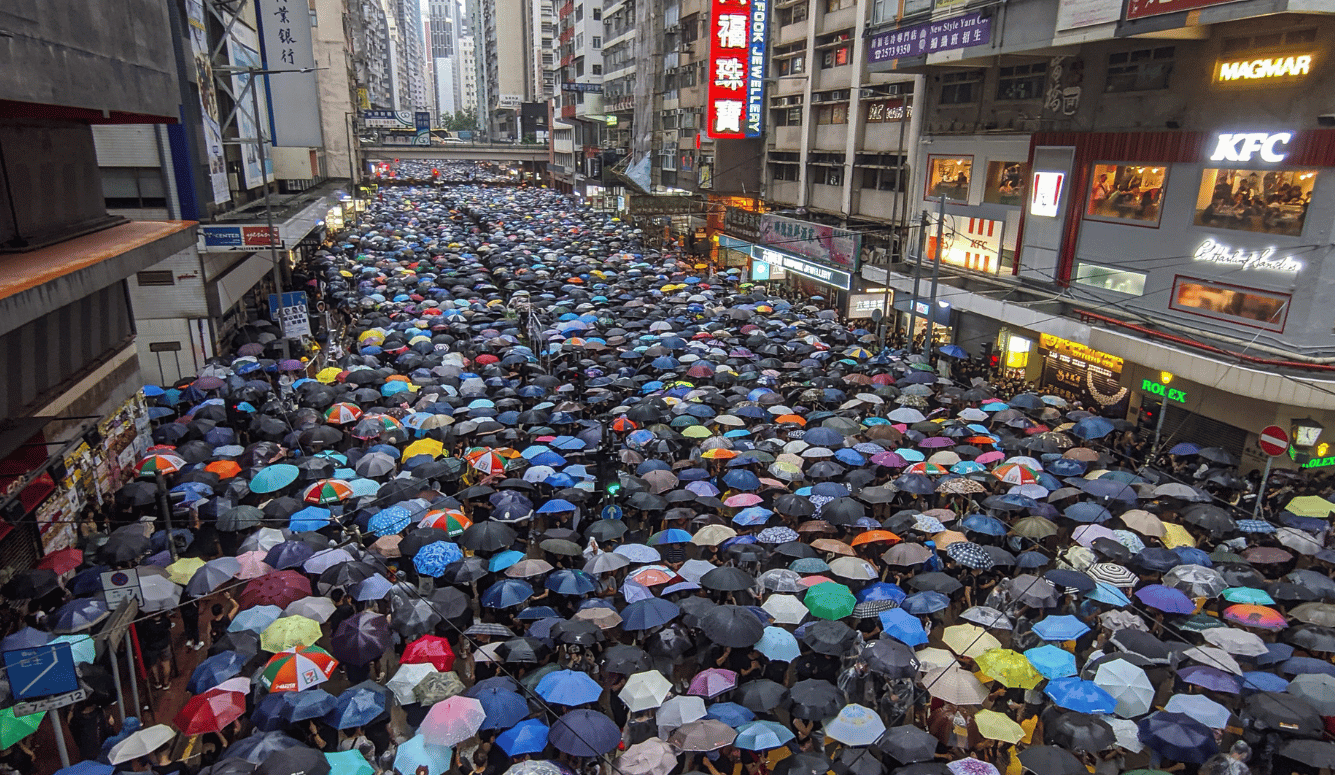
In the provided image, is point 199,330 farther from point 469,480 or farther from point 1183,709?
point 1183,709

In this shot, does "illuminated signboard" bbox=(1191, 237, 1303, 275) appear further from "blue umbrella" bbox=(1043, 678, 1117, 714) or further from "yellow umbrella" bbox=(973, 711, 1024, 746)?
"yellow umbrella" bbox=(973, 711, 1024, 746)

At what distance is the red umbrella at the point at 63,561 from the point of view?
11031mm

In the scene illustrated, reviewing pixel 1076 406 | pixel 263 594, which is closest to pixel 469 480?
pixel 263 594

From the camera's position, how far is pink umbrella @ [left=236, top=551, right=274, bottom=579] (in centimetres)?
1080

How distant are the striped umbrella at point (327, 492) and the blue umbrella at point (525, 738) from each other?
6.31 meters

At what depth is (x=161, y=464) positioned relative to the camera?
1325cm

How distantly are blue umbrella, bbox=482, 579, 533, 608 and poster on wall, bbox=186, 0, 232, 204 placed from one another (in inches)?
718

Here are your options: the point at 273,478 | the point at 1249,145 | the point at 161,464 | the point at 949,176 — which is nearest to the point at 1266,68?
the point at 1249,145

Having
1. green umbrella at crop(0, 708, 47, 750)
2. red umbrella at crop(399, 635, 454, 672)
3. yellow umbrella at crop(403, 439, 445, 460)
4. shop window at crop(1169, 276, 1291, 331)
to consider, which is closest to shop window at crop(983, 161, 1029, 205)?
shop window at crop(1169, 276, 1291, 331)

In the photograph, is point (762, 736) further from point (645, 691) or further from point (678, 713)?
point (645, 691)

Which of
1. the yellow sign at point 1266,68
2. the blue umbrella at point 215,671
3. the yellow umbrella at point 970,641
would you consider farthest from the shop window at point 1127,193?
the blue umbrella at point 215,671

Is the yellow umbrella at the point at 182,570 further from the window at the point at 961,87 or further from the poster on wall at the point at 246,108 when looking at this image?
the window at the point at 961,87

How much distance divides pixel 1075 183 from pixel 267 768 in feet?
69.9

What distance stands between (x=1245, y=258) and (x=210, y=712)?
19561 millimetres
